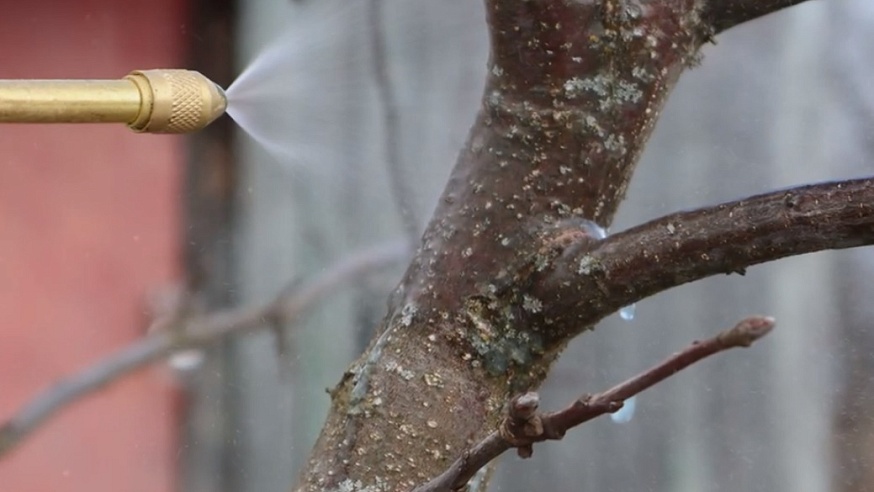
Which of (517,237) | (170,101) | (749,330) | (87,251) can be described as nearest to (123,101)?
(170,101)

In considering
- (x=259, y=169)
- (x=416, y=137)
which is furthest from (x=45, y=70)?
(x=416, y=137)

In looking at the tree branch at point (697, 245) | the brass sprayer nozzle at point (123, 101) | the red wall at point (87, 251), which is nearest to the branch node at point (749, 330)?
the tree branch at point (697, 245)

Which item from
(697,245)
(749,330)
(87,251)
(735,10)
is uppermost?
(87,251)

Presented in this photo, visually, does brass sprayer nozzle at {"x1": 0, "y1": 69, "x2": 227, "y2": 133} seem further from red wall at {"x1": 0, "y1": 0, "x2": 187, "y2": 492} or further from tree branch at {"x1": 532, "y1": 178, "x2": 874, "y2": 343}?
red wall at {"x1": 0, "y1": 0, "x2": 187, "y2": 492}

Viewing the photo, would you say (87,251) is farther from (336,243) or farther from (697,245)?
(697,245)

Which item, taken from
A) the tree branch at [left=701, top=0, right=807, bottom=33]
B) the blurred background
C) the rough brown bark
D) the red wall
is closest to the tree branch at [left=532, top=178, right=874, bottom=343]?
the rough brown bark

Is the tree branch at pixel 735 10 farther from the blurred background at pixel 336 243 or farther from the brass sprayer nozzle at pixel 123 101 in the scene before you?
the blurred background at pixel 336 243

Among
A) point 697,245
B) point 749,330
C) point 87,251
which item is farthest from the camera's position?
point 87,251

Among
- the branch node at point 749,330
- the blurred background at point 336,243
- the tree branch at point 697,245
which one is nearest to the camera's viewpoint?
the branch node at point 749,330
